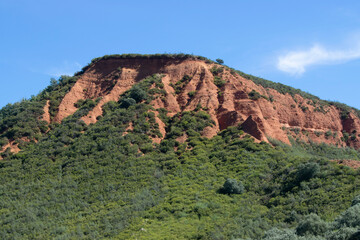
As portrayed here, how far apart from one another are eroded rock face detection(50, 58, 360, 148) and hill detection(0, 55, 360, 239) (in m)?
0.17

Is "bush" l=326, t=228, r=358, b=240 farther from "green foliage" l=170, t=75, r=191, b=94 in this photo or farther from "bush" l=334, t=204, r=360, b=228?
"green foliage" l=170, t=75, r=191, b=94

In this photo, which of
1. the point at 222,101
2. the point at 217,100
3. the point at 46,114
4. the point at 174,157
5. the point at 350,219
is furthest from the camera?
the point at 46,114

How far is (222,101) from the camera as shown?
48.5 m

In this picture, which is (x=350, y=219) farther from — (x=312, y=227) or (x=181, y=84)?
(x=181, y=84)

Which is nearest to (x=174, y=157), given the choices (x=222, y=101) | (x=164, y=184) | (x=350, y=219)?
(x=164, y=184)

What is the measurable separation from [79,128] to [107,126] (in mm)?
3530

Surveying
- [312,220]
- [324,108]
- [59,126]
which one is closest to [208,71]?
[324,108]

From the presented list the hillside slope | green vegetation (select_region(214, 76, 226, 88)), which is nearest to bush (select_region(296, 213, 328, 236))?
the hillside slope

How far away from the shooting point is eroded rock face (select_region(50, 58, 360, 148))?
4591 cm

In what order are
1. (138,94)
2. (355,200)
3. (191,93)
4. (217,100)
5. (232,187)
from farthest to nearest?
1. (191,93)
2. (217,100)
3. (138,94)
4. (232,187)
5. (355,200)

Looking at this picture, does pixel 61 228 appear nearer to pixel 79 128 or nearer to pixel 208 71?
pixel 79 128

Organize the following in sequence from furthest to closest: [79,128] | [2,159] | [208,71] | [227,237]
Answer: [208,71] → [79,128] → [2,159] → [227,237]

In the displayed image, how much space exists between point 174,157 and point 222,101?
1215 centimetres

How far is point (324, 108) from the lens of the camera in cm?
5450
